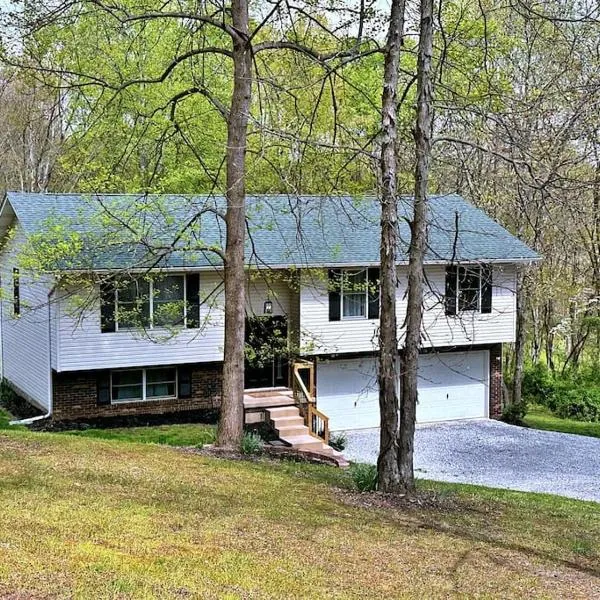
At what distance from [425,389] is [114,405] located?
882 centimetres

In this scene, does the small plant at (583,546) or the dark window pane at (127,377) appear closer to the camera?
the small plant at (583,546)

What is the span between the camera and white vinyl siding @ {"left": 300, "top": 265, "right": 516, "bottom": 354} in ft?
66.8

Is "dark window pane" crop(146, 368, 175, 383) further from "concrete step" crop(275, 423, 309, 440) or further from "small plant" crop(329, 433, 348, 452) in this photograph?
"small plant" crop(329, 433, 348, 452)

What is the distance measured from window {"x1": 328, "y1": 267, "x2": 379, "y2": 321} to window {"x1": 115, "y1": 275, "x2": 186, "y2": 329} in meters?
3.98

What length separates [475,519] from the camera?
913 centimetres

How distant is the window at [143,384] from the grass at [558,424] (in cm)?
1074

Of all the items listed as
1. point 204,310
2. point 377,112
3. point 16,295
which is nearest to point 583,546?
point 377,112

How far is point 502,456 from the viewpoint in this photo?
1895 centimetres

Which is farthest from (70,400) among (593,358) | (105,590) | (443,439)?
(593,358)

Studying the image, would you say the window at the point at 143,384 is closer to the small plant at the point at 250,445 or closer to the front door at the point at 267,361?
the front door at the point at 267,361

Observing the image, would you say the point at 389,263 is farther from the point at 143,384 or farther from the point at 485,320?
the point at 485,320

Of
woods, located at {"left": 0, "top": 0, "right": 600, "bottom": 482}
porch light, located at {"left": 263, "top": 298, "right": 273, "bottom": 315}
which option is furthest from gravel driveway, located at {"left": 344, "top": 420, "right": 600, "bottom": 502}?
porch light, located at {"left": 263, "top": 298, "right": 273, "bottom": 315}

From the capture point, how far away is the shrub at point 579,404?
25.7 m

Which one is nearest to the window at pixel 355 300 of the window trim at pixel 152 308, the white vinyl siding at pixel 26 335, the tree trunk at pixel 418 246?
the window trim at pixel 152 308
